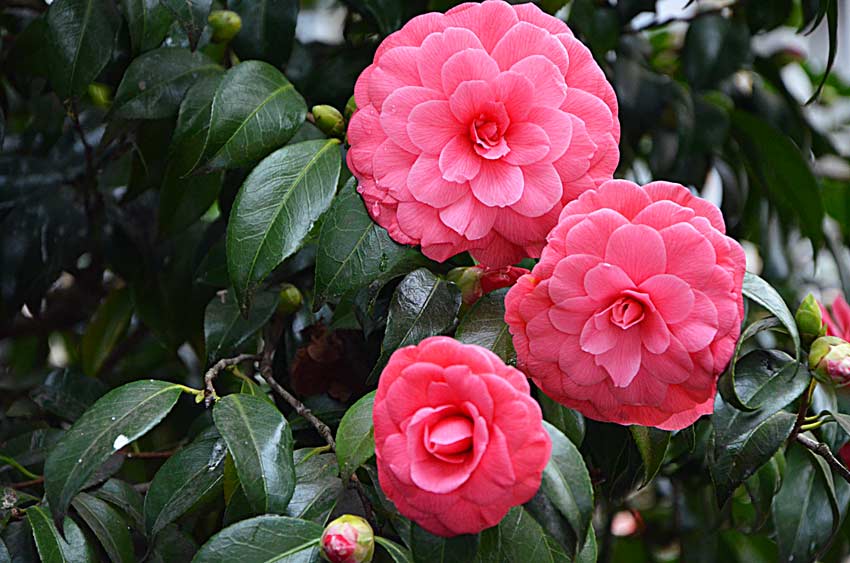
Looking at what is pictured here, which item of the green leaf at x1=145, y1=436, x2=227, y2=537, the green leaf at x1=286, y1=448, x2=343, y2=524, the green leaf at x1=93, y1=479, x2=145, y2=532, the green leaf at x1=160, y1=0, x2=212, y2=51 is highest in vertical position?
the green leaf at x1=160, y1=0, x2=212, y2=51

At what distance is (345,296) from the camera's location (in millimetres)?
561

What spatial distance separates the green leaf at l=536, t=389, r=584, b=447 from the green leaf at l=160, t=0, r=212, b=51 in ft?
1.10

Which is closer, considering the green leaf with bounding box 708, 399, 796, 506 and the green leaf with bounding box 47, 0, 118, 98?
the green leaf with bounding box 708, 399, 796, 506

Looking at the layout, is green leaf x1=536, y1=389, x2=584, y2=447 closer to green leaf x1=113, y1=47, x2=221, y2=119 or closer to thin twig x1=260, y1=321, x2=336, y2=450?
thin twig x1=260, y1=321, x2=336, y2=450

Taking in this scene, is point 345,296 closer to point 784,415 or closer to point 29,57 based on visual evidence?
point 784,415

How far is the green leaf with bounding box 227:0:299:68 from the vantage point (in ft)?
2.42

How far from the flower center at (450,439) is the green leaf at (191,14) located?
340 mm

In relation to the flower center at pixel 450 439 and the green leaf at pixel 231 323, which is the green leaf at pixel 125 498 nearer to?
the green leaf at pixel 231 323

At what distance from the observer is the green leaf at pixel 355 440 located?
0.48m

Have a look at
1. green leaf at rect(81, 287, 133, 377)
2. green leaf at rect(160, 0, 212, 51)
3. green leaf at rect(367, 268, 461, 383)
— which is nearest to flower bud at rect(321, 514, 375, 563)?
green leaf at rect(367, 268, 461, 383)

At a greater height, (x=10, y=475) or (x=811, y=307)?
(x=811, y=307)

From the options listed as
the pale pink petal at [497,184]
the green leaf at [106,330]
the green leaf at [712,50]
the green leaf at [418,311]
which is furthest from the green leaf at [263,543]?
the green leaf at [712,50]

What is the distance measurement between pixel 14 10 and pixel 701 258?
0.73 metres

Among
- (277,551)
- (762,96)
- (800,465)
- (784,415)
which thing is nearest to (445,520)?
(277,551)
